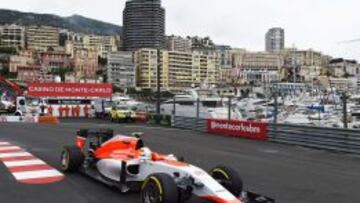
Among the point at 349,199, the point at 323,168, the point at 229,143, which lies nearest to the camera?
the point at 349,199

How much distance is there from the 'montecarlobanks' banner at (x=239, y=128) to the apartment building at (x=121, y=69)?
128559 mm

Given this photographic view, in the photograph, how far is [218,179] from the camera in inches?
339

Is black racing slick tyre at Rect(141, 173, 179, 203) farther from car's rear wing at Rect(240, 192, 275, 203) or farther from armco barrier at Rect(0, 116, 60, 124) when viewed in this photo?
armco barrier at Rect(0, 116, 60, 124)

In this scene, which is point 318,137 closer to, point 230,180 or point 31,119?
point 230,180

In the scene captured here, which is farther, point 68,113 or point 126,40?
point 126,40

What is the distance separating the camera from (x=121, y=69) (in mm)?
161000

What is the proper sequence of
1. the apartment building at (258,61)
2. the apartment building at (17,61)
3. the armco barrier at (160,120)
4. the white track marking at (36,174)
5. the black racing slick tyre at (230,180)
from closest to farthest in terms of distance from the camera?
the black racing slick tyre at (230,180), the white track marking at (36,174), the armco barrier at (160,120), the apartment building at (258,61), the apartment building at (17,61)

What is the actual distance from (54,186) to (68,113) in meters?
37.6

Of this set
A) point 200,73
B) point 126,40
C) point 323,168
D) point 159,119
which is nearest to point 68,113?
point 159,119

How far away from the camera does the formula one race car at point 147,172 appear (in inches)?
298

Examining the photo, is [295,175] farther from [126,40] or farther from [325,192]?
[126,40]

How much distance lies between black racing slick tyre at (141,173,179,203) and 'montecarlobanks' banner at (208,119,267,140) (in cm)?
1557

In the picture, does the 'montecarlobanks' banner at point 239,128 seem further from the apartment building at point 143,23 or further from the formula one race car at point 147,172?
the apartment building at point 143,23

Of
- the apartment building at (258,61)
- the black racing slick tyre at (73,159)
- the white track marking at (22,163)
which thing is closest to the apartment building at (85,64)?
the apartment building at (258,61)
